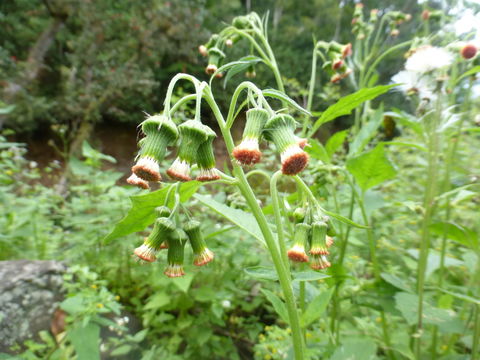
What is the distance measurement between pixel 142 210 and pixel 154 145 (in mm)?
211

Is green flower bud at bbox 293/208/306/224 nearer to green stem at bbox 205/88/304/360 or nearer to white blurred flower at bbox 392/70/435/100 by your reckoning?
green stem at bbox 205/88/304/360

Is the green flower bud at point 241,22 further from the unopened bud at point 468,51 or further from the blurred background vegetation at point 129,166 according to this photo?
the unopened bud at point 468,51

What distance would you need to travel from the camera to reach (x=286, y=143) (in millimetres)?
782

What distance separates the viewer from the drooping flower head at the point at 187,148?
0.77 meters

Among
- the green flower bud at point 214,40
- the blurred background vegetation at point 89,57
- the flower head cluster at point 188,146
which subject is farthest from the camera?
the blurred background vegetation at point 89,57

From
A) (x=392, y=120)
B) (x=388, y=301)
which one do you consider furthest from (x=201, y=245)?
(x=392, y=120)

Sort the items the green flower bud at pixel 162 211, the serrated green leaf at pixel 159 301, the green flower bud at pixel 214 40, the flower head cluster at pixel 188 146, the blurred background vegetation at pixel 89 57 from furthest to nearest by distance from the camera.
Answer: the blurred background vegetation at pixel 89 57, the serrated green leaf at pixel 159 301, the green flower bud at pixel 214 40, the green flower bud at pixel 162 211, the flower head cluster at pixel 188 146

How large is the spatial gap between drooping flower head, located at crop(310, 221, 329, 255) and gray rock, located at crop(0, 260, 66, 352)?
1.40 metres

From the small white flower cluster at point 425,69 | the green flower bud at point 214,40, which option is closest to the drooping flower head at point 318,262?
the small white flower cluster at point 425,69

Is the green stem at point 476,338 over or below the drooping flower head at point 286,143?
below

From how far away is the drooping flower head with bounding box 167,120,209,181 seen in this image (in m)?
0.77

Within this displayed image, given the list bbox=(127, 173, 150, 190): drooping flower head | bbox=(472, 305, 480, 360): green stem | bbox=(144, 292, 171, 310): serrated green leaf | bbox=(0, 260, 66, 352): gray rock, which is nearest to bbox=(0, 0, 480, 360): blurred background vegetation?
bbox=(144, 292, 171, 310): serrated green leaf

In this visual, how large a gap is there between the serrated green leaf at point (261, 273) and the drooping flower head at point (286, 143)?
1.00 ft

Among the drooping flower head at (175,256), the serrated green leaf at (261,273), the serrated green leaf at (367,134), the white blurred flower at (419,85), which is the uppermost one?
the white blurred flower at (419,85)
